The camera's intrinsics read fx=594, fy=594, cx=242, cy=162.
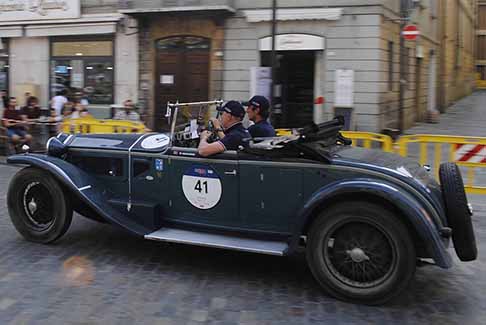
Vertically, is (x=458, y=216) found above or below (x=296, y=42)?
below

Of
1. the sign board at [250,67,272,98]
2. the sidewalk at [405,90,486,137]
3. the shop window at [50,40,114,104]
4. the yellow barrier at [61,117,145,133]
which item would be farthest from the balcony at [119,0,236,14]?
the sidewalk at [405,90,486,137]

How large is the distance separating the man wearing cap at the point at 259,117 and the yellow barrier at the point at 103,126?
4.95 meters

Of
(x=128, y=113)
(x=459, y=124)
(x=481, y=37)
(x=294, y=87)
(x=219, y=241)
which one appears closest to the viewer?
(x=219, y=241)

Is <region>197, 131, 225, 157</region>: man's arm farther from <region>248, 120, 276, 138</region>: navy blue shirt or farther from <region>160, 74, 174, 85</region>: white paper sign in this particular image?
<region>160, 74, 174, 85</region>: white paper sign

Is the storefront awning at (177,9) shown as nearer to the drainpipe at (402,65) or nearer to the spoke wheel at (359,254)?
the drainpipe at (402,65)

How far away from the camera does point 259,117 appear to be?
588cm

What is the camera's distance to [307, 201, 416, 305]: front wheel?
4441 mm

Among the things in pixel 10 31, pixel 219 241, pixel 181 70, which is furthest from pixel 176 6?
pixel 219 241

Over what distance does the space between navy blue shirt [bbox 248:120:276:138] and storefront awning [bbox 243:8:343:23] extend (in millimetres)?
10244

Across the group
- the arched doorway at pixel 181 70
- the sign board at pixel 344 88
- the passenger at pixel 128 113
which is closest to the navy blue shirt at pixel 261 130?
the sign board at pixel 344 88

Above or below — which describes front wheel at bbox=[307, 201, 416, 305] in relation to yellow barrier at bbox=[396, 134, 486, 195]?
below

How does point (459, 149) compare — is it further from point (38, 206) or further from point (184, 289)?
point (38, 206)

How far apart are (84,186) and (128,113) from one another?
35.5 ft

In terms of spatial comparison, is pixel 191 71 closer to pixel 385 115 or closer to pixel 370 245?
pixel 385 115
